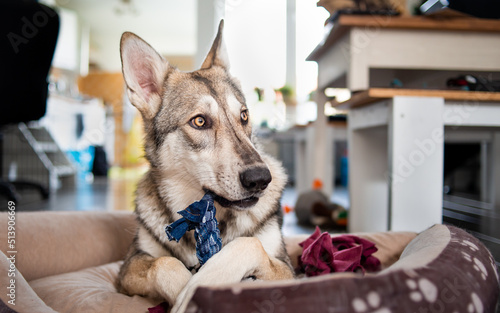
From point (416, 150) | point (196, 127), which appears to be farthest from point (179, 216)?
point (416, 150)

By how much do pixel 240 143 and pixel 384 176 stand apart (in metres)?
1.61

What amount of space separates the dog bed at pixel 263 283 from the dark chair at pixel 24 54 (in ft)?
5.33

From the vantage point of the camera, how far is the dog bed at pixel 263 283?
2.42 ft

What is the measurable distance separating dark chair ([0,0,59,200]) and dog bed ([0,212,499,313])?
5.33 feet

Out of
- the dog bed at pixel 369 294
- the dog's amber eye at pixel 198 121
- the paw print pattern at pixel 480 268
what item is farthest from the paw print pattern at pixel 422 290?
the dog's amber eye at pixel 198 121

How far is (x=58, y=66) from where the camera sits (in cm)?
858

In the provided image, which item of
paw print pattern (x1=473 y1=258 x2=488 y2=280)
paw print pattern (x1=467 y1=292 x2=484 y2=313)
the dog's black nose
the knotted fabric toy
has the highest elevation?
the dog's black nose

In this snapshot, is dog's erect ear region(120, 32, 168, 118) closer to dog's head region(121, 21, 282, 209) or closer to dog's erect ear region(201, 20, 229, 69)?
dog's head region(121, 21, 282, 209)

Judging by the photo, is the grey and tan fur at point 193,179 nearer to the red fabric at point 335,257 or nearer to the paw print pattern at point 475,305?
the red fabric at point 335,257

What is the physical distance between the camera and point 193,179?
1294 millimetres

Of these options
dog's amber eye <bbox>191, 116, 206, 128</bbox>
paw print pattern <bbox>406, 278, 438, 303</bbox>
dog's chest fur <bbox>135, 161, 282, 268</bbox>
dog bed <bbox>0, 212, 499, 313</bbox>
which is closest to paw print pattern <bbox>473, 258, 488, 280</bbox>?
dog bed <bbox>0, 212, 499, 313</bbox>

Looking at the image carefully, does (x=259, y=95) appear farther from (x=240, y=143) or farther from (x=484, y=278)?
(x=484, y=278)

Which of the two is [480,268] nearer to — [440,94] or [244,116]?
[244,116]

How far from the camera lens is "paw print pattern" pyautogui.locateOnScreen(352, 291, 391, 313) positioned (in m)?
0.74
